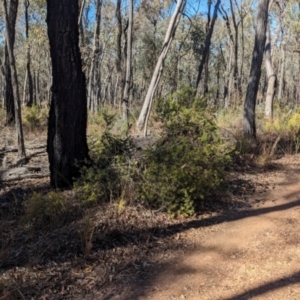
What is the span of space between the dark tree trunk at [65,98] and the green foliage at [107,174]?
1.00ft

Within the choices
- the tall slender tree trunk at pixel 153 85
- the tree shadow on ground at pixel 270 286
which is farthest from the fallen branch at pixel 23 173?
the tree shadow on ground at pixel 270 286

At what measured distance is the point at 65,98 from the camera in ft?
17.1

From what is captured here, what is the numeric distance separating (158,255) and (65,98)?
2530 millimetres

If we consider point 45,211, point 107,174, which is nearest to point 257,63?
point 107,174

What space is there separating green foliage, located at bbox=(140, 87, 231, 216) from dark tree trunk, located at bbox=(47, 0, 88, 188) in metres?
1.13

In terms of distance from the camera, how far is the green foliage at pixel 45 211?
171 inches

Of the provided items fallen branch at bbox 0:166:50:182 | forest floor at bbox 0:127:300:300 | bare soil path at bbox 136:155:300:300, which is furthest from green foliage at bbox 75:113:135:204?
fallen branch at bbox 0:166:50:182

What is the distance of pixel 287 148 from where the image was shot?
792cm

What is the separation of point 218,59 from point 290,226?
4050cm

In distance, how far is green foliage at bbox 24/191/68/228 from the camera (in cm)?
436

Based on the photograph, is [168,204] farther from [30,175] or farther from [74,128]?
[30,175]

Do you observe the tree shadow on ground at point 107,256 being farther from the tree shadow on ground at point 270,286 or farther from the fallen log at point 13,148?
the fallen log at point 13,148

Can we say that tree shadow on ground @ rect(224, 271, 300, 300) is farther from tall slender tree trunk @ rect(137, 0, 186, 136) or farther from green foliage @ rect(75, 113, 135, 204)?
tall slender tree trunk @ rect(137, 0, 186, 136)

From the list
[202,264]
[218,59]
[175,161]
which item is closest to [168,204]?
[175,161]
